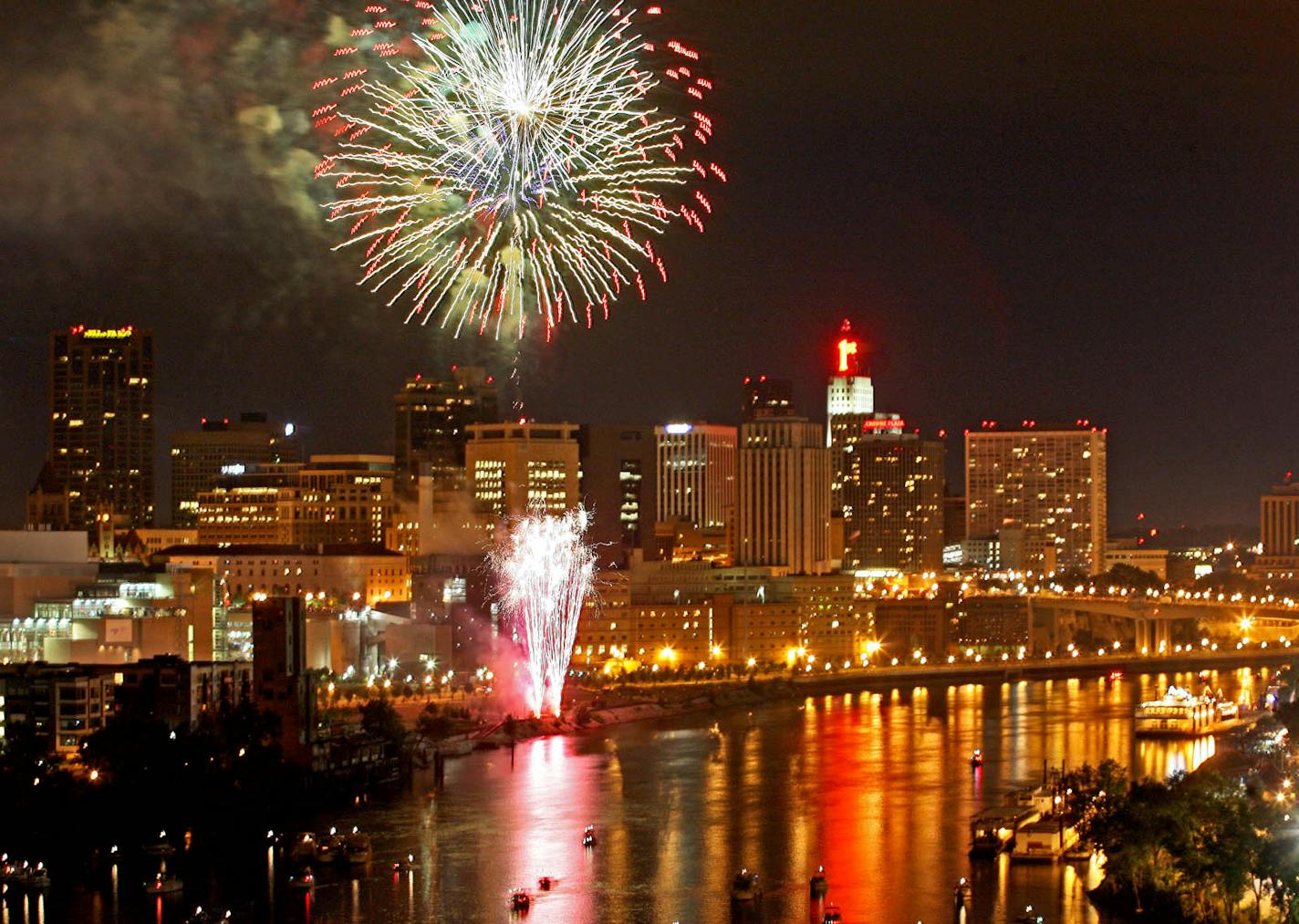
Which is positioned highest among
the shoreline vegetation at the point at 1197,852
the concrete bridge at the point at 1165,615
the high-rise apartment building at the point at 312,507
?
the high-rise apartment building at the point at 312,507

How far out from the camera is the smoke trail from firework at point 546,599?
26891 millimetres

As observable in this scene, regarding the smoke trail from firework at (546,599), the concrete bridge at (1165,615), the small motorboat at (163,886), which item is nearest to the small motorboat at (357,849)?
the small motorboat at (163,886)

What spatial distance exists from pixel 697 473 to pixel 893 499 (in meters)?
6.85

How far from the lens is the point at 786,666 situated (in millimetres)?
34688

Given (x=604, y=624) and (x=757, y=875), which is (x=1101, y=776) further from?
(x=604, y=624)

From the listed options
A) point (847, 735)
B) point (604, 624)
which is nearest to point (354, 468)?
point (604, 624)

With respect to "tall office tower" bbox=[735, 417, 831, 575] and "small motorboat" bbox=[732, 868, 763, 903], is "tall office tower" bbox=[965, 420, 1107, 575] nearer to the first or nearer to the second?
"tall office tower" bbox=[735, 417, 831, 575]

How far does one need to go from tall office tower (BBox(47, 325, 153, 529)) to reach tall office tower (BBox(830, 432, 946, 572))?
1654 centimetres

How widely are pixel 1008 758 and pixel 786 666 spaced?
11632mm

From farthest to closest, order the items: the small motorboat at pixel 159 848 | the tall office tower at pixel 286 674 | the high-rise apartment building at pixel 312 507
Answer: the high-rise apartment building at pixel 312 507 → the tall office tower at pixel 286 674 → the small motorboat at pixel 159 848

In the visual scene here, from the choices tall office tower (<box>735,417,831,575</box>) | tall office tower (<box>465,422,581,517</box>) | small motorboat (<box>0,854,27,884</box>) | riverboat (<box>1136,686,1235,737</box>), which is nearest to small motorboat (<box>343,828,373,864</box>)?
small motorboat (<box>0,854,27,884</box>)

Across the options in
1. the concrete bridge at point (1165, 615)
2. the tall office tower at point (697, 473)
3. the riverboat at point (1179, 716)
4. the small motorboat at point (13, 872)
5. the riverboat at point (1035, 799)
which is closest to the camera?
the small motorboat at point (13, 872)

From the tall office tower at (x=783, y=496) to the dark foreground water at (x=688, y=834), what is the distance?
1941 cm

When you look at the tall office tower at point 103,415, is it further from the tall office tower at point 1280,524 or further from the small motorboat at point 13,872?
the tall office tower at point 1280,524
